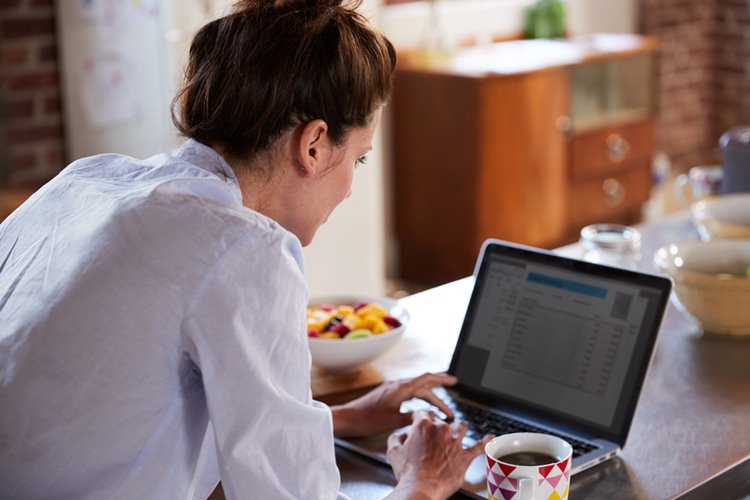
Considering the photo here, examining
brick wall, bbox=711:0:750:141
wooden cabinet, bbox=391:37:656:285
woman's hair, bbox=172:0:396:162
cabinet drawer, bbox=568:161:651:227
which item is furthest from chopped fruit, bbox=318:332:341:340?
brick wall, bbox=711:0:750:141

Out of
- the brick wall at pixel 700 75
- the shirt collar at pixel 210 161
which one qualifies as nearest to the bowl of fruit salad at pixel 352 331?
the shirt collar at pixel 210 161

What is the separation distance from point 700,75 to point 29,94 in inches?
158

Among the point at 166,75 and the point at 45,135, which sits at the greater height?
the point at 166,75

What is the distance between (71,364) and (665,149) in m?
5.37

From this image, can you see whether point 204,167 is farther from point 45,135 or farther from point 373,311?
point 45,135

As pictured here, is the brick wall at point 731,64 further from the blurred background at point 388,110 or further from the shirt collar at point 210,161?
the shirt collar at point 210,161

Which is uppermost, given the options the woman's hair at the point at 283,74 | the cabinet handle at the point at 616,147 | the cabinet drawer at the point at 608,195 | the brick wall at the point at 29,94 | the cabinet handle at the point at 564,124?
the woman's hair at the point at 283,74

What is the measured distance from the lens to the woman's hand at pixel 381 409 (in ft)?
5.38

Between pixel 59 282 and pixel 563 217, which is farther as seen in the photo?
pixel 563 217

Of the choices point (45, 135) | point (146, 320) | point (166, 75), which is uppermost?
point (146, 320)

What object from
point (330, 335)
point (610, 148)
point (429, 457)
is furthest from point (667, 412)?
point (610, 148)

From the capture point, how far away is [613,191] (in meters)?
5.16

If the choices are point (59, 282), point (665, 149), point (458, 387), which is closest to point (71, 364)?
point (59, 282)

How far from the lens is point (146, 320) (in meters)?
1.20
